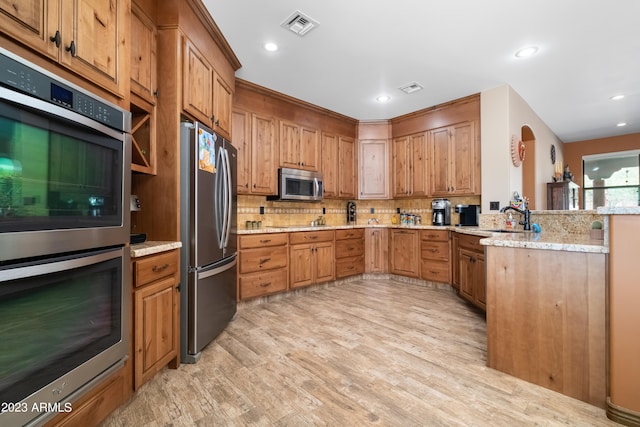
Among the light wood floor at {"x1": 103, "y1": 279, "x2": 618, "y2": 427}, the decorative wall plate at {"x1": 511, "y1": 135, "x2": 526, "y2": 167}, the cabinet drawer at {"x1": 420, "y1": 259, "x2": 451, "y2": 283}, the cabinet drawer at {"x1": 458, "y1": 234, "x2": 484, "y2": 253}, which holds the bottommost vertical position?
the light wood floor at {"x1": 103, "y1": 279, "x2": 618, "y2": 427}

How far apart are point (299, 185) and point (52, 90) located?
3105 mm

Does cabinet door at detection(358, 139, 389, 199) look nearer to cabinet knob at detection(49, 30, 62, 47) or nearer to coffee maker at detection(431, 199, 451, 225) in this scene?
coffee maker at detection(431, 199, 451, 225)

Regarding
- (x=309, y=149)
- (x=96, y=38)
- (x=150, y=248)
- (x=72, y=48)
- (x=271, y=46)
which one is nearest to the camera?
(x=72, y=48)

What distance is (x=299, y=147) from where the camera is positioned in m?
4.20

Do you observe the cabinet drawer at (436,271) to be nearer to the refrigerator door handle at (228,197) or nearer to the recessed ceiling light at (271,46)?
the refrigerator door handle at (228,197)

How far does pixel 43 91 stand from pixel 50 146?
20 cm

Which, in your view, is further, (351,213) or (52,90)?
(351,213)

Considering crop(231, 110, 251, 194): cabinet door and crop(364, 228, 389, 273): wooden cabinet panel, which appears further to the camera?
crop(364, 228, 389, 273): wooden cabinet panel

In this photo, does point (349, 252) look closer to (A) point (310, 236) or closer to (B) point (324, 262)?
(B) point (324, 262)

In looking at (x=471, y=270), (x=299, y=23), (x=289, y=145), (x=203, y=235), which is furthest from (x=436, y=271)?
(x=299, y=23)

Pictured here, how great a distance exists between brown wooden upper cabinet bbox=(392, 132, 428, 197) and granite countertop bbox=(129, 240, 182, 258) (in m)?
3.77

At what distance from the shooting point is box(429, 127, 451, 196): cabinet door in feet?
14.0

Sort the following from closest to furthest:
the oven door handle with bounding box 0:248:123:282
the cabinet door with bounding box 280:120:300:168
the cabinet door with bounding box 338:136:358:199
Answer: the oven door handle with bounding box 0:248:123:282, the cabinet door with bounding box 280:120:300:168, the cabinet door with bounding box 338:136:358:199

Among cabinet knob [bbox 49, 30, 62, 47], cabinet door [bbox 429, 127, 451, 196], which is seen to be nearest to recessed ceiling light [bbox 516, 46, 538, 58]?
cabinet door [bbox 429, 127, 451, 196]
